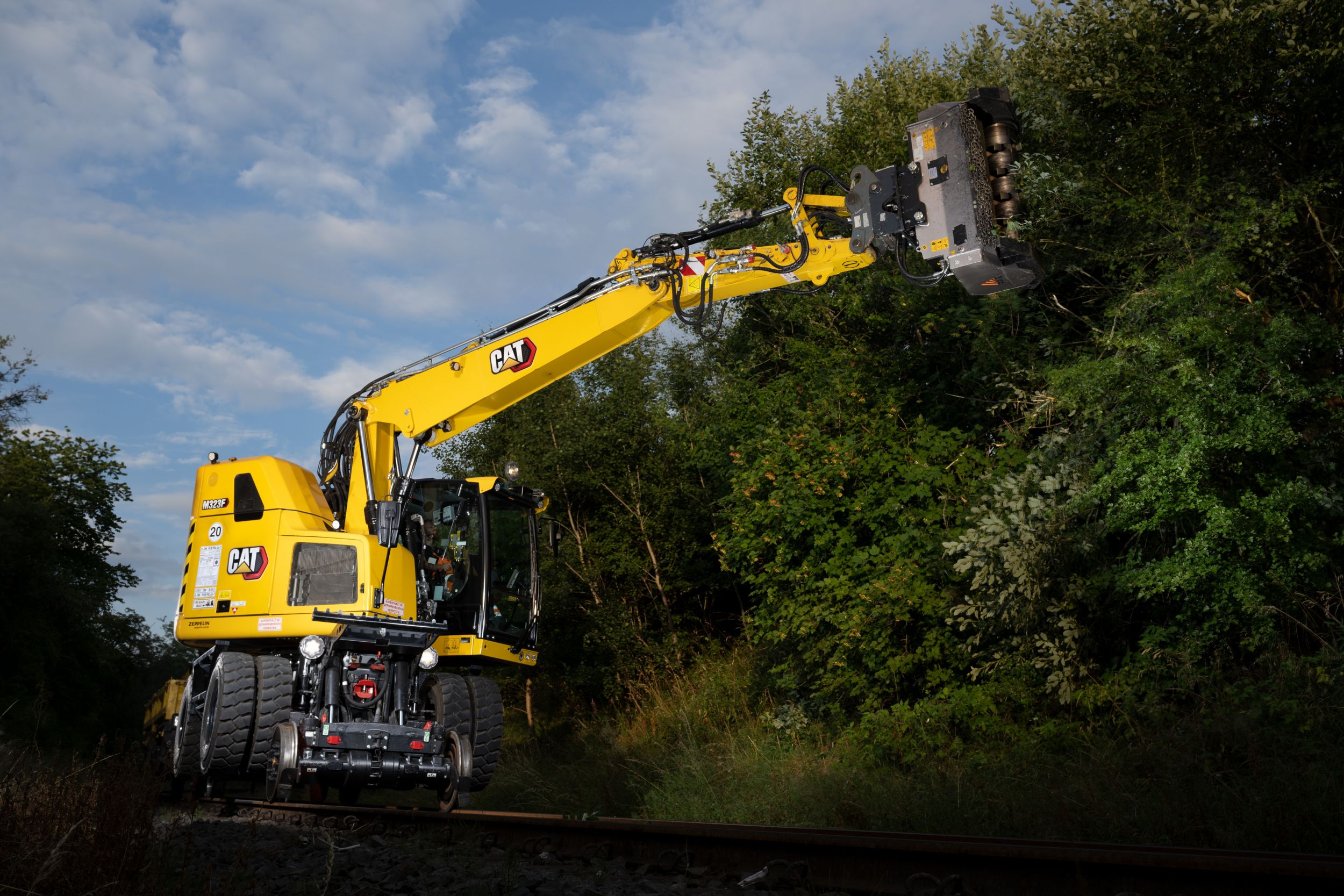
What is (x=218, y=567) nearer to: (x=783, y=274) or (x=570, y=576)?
(x=783, y=274)

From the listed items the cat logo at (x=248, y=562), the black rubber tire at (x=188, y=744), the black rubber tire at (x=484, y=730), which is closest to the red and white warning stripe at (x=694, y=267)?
the black rubber tire at (x=484, y=730)

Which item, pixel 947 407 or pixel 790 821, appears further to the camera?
pixel 947 407

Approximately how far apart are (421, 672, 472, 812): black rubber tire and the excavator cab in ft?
1.82

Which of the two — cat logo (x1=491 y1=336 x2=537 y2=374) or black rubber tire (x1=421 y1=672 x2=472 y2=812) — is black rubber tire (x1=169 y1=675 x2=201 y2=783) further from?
cat logo (x1=491 y1=336 x2=537 y2=374)

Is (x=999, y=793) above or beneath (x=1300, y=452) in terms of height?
beneath

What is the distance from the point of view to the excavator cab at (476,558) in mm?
11477

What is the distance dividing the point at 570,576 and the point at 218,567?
11905 mm

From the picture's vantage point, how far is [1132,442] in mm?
9125

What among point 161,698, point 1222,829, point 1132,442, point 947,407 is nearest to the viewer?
point 1222,829

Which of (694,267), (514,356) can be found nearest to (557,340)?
(514,356)

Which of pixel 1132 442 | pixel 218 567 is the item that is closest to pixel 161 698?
pixel 218 567

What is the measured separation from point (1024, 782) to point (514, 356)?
621 centimetres

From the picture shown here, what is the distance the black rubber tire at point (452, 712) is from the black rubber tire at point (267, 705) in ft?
4.54

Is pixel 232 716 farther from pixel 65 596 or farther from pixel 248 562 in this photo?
pixel 65 596
